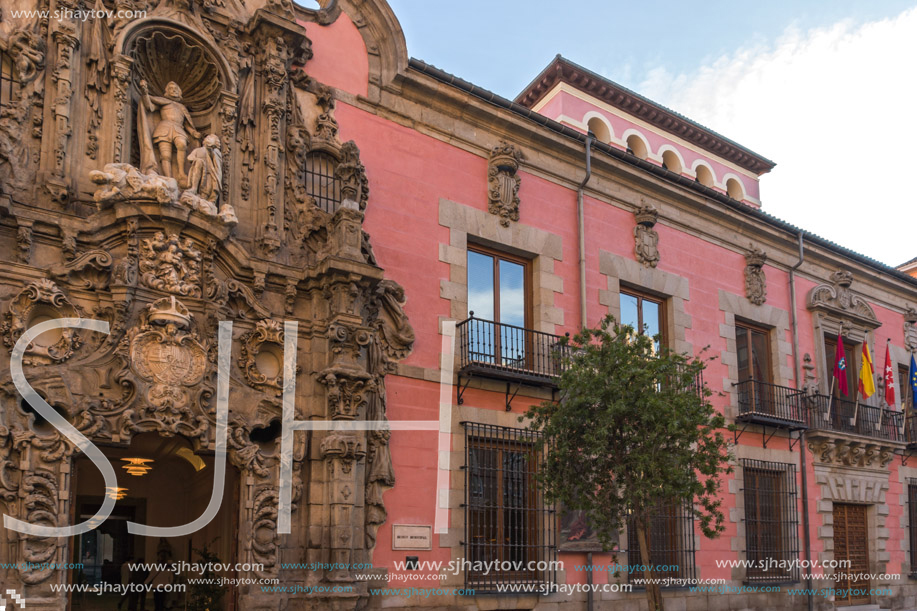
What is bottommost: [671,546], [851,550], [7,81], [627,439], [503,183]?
[851,550]

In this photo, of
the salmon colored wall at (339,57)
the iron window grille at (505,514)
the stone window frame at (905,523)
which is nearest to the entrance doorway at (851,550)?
the stone window frame at (905,523)

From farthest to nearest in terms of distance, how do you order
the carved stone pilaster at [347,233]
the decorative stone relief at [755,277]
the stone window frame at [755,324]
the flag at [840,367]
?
the flag at [840,367]
the decorative stone relief at [755,277]
the stone window frame at [755,324]
the carved stone pilaster at [347,233]

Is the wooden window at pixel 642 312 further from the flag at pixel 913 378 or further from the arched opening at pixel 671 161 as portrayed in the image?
the arched opening at pixel 671 161

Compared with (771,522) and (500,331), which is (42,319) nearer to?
(500,331)

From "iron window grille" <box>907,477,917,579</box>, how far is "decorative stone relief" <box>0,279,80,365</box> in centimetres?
1698

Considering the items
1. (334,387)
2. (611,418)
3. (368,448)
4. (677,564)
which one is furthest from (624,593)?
(334,387)

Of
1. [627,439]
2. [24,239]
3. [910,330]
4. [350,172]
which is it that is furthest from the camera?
[910,330]

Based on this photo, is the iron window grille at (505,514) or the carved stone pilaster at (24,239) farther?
the iron window grille at (505,514)

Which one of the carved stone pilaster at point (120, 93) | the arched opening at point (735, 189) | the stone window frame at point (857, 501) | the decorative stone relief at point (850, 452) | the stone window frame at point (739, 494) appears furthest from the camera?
the arched opening at point (735, 189)

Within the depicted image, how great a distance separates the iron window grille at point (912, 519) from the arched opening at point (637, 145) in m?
10.6

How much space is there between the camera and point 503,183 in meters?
13.4

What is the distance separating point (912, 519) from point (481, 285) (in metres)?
12.0

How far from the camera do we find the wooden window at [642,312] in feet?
48.8

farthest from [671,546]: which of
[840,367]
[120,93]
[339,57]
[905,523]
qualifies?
[120,93]
